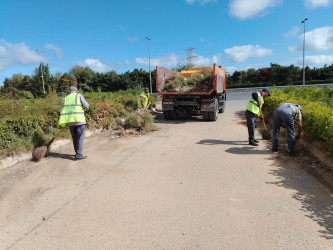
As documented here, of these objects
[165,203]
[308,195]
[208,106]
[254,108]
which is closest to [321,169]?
[308,195]

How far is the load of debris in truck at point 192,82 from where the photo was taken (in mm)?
8875

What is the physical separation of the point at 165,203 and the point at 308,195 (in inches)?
79.1

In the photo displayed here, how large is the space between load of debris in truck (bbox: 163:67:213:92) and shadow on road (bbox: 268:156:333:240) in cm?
508

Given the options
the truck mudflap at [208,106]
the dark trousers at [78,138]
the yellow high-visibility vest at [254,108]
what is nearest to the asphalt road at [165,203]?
the dark trousers at [78,138]

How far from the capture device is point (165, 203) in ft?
9.93

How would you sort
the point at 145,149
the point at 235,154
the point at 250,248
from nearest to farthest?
the point at 250,248
the point at 235,154
the point at 145,149

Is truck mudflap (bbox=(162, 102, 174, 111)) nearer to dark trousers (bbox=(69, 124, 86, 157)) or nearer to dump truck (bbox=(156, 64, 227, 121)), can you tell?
dump truck (bbox=(156, 64, 227, 121))

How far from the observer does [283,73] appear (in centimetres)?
3506

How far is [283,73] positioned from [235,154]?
35527mm

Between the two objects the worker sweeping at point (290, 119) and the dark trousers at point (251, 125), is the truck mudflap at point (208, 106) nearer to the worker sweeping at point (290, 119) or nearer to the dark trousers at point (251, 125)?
the dark trousers at point (251, 125)

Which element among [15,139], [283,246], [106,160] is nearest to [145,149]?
[106,160]

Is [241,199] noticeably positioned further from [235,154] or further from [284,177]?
[235,154]

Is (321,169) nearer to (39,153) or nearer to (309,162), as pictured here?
(309,162)

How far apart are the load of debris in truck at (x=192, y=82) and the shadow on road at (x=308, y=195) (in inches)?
200
